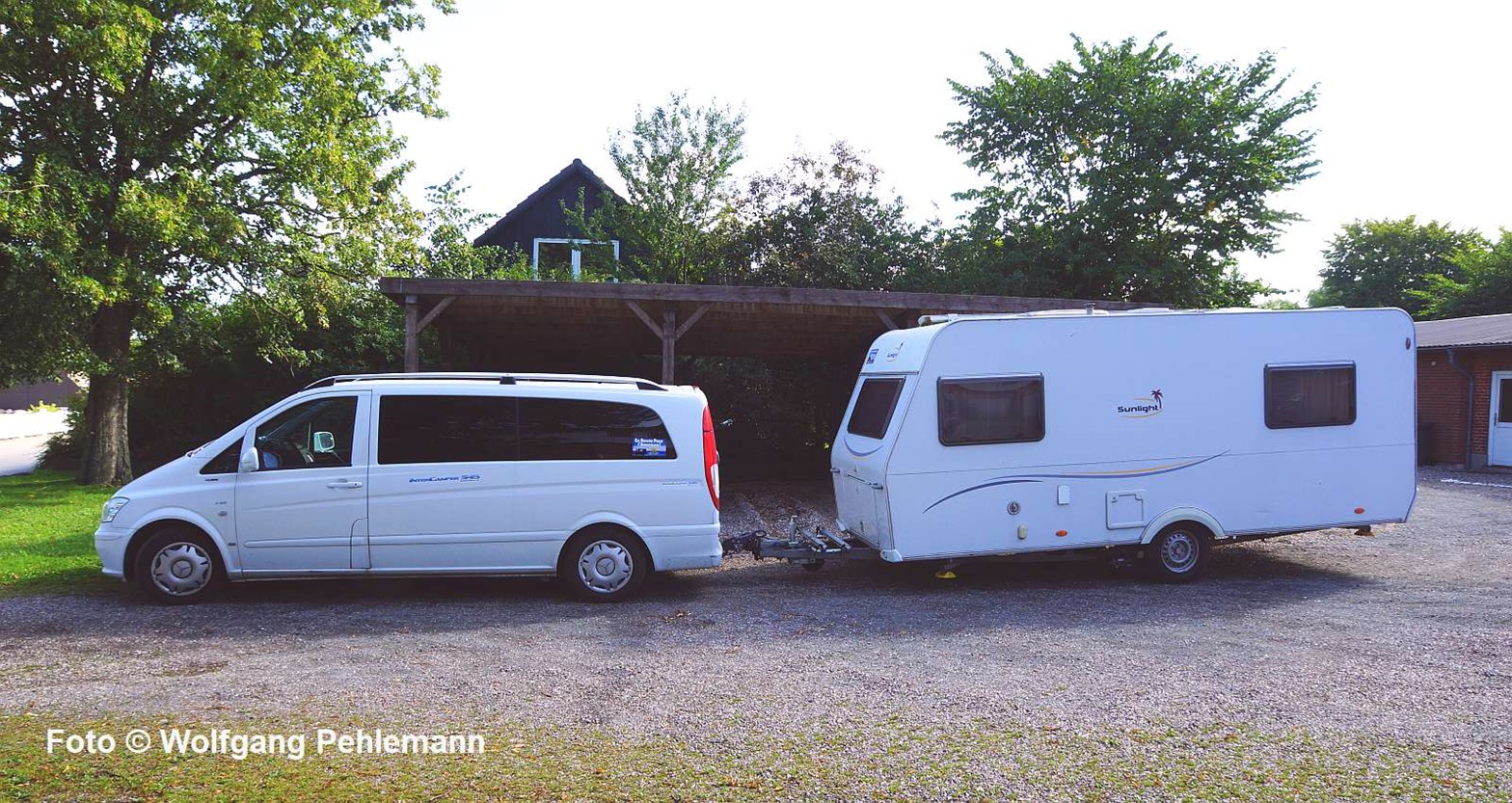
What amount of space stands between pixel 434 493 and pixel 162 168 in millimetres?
10600

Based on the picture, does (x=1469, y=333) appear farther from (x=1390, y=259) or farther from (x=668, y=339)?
(x=1390, y=259)

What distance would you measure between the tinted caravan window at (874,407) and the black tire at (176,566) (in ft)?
18.2

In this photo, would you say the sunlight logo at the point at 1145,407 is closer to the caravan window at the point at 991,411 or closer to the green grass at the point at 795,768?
the caravan window at the point at 991,411

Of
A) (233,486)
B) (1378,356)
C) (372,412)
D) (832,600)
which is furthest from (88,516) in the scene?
(1378,356)

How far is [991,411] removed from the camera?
8.16 m

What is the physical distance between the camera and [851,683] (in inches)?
217

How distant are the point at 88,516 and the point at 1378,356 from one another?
568 inches

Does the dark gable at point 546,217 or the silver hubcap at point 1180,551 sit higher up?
the dark gable at point 546,217

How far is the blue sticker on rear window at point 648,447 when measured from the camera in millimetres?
7648

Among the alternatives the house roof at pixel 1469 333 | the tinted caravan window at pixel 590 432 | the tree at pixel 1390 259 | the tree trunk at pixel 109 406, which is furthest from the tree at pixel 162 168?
the tree at pixel 1390 259

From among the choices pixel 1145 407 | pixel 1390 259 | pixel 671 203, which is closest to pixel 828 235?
pixel 671 203

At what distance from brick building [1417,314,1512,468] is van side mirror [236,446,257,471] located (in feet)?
73.7

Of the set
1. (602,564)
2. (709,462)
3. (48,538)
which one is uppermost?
(709,462)

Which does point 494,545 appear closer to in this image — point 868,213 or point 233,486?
point 233,486
